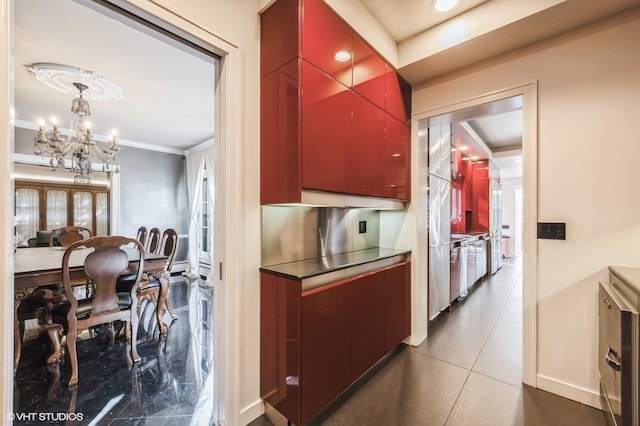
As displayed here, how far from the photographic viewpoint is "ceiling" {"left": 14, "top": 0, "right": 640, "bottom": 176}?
5.38ft

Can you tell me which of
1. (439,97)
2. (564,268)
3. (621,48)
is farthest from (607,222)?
(439,97)

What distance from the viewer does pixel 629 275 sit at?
133 cm

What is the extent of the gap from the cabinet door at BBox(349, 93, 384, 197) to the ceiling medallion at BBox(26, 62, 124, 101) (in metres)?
2.85

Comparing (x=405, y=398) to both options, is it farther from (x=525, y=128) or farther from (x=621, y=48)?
(x=621, y=48)

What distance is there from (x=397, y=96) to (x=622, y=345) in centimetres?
211

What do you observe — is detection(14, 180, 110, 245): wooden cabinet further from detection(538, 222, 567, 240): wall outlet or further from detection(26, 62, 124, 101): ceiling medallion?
detection(538, 222, 567, 240): wall outlet

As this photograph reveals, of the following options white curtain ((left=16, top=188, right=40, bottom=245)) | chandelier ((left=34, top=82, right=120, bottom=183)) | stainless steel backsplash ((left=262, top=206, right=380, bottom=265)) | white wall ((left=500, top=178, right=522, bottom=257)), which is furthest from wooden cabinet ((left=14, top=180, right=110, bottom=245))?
white wall ((left=500, top=178, right=522, bottom=257))

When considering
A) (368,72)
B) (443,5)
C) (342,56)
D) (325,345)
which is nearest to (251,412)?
(325,345)

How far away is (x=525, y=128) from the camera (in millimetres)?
1924

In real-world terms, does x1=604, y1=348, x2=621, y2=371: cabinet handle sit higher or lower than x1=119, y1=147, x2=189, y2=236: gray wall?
lower

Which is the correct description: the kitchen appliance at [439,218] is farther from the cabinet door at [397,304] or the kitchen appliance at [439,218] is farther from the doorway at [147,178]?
the doorway at [147,178]

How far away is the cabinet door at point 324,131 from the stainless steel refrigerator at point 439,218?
4.50ft

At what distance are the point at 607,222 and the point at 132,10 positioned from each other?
2.94 m

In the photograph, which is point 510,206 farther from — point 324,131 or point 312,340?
point 312,340
